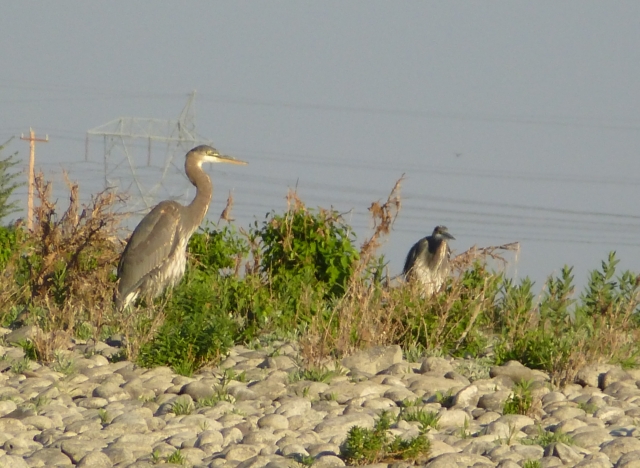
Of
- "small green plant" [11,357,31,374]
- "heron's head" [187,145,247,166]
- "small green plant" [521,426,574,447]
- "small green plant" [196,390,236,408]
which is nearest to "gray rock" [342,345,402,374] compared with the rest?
"small green plant" [196,390,236,408]

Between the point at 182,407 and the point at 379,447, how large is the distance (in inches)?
64.4

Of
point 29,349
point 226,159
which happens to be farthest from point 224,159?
point 29,349

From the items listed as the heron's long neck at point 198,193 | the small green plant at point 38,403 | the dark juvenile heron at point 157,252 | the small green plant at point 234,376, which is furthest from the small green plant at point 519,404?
the heron's long neck at point 198,193

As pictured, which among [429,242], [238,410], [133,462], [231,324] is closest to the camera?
[133,462]

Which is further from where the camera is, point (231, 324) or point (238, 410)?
point (231, 324)

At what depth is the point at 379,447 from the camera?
204 inches

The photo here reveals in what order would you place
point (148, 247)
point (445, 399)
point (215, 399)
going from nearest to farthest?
point (445, 399) < point (215, 399) < point (148, 247)

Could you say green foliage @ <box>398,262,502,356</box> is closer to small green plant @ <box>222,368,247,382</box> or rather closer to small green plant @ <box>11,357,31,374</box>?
small green plant @ <box>222,368,247,382</box>

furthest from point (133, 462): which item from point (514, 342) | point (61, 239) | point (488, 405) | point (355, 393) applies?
point (61, 239)

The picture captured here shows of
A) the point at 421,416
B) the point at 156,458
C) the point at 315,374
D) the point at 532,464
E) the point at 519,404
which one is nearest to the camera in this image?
the point at 532,464

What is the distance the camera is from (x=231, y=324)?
8.05 m

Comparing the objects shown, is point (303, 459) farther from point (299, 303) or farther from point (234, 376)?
point (299, 303)

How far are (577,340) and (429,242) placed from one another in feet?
21.5

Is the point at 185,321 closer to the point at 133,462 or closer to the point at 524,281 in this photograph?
the point at 133,462
